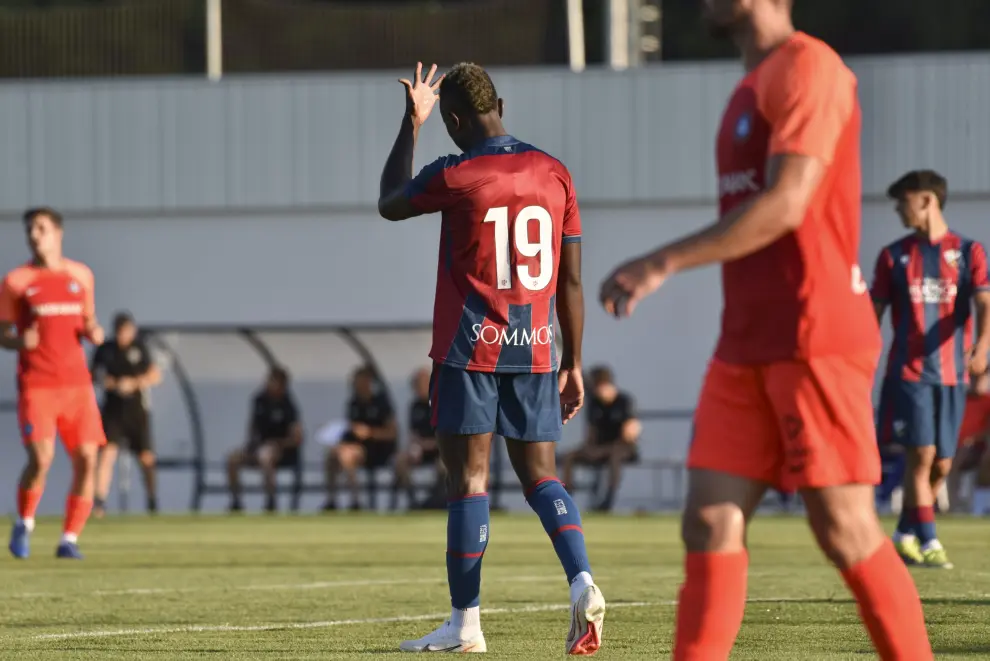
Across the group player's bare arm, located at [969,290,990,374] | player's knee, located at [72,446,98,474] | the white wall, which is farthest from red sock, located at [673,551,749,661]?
the white wall

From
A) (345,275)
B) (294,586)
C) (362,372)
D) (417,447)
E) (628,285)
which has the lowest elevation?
(417,447)

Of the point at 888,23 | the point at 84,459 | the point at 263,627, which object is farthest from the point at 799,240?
the point at 888,23

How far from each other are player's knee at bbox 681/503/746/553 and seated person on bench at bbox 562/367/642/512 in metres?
16.3

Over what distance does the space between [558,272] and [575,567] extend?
1.08 meters

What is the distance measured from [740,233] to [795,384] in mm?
413

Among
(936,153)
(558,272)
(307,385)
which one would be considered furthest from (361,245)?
(558,272)

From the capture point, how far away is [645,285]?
3.93 metres

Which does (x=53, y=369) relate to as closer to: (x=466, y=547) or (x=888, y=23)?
(x=466, y=547)

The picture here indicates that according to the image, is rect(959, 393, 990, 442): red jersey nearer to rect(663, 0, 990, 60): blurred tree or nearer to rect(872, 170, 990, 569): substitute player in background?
rect(872, 170, 990, 569): substitute player in background

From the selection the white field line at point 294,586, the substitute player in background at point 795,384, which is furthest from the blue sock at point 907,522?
the substitute player in background at point 795,384

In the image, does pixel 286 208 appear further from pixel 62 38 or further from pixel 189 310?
pixel 62 38

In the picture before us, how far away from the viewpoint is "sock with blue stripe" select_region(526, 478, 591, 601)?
657cm

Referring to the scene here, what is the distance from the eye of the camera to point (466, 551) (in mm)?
6574

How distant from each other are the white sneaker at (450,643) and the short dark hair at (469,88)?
1771 millimetres
